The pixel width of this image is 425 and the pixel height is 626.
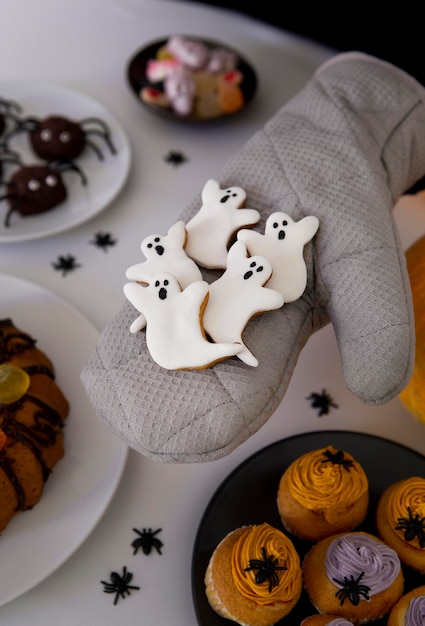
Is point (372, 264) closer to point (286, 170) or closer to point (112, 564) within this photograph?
point (286, 170)

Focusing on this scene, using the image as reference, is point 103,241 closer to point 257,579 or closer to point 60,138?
point 60,138

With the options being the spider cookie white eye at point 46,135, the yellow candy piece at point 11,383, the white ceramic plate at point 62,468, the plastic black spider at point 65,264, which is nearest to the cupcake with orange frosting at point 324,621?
the white ceramic plate at point 62,468

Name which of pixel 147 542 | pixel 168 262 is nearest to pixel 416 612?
pixel 147 542

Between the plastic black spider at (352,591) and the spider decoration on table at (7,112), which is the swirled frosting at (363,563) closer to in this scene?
the plastic black spider at (352,591)

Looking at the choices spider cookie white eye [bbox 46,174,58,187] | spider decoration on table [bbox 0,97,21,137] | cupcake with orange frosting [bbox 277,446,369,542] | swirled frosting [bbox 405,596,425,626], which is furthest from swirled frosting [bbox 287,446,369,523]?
spider decoration on table [bbox 0,97,21,137]

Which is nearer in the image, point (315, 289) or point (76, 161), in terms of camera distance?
point (315, 289)

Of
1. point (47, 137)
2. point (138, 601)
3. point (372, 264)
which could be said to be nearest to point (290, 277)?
point (372, 264)
